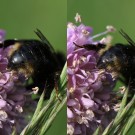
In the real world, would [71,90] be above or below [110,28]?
below

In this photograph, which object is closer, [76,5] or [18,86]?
[18,86]

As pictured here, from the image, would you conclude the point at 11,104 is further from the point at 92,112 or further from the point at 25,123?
the point at 92,112

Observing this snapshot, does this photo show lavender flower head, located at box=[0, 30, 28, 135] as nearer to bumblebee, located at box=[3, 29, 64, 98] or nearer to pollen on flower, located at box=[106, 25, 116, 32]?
bumblebee, located at box=[3, 29, 64, 98]

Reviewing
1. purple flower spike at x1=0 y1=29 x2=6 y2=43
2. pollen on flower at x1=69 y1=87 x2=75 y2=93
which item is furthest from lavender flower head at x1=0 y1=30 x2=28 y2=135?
pollen on flower at x1=69 y1=87 x2=75 y2=93

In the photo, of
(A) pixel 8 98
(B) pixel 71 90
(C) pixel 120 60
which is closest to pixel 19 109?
(A) pixel 8 98

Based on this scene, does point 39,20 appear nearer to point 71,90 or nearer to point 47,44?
point 47,44

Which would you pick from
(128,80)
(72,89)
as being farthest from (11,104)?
(128,80)
